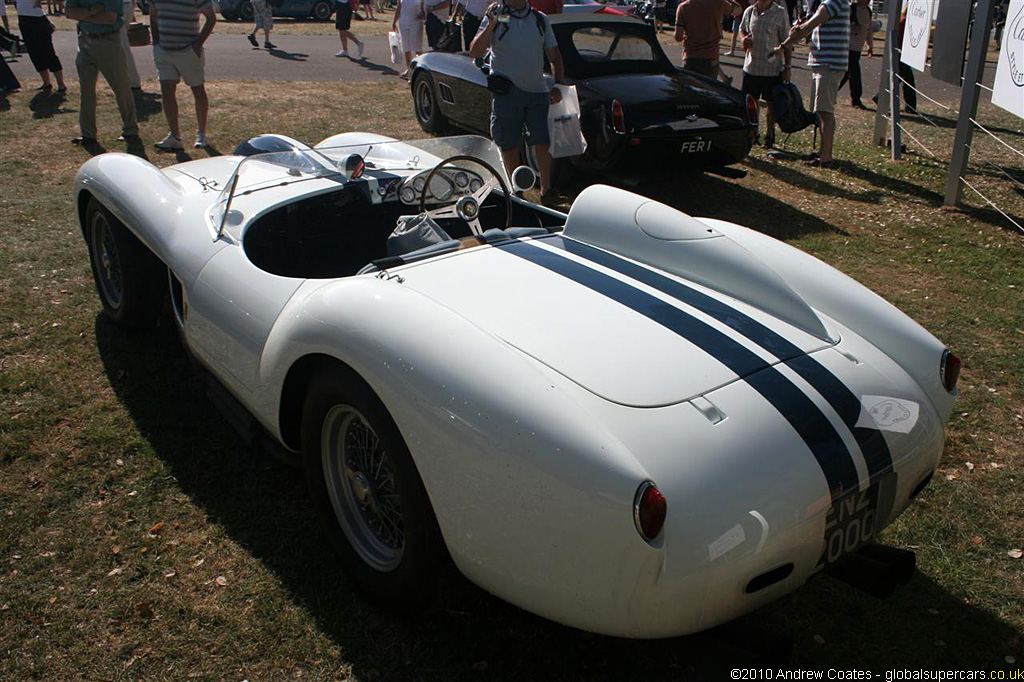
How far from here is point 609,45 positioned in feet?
25.3

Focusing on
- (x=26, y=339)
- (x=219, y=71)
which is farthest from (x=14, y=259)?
(x=219, y=71)

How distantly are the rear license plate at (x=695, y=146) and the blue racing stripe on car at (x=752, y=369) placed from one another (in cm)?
430

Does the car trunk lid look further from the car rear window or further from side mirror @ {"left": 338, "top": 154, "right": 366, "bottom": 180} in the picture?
the car rear window

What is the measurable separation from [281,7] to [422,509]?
24.2 meters

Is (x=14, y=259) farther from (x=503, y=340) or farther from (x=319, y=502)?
(x=503, y=340)

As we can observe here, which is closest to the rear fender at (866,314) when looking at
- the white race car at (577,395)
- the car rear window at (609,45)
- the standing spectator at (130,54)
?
the white race car at (577,395)

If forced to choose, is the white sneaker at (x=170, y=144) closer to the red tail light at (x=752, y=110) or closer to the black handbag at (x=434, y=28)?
the black handbag at (x=434, y=28)

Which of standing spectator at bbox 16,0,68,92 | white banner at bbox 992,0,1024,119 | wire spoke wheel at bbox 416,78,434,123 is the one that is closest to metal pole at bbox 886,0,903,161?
white banner at bbox 992,0,1024,119

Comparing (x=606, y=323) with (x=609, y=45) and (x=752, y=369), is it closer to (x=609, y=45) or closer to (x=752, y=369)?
(x=752, y=369)

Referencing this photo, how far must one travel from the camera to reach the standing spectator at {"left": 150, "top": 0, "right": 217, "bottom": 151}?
768 centimetres

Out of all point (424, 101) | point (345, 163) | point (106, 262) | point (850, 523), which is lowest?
point (850, 523)

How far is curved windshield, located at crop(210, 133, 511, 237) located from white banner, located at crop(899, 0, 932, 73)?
6.54 meters

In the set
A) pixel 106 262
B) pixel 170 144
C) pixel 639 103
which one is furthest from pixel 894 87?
pixel 106 262

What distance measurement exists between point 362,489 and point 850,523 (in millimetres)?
1470
